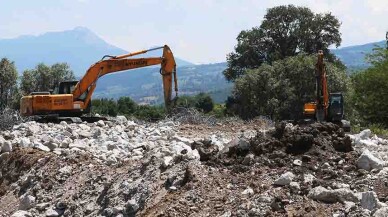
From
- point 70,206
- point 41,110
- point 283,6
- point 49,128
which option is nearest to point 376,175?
point 70,206

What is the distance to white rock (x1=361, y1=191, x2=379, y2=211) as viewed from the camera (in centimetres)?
651

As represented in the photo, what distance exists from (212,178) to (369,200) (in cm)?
250

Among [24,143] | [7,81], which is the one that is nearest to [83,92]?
[24,143]

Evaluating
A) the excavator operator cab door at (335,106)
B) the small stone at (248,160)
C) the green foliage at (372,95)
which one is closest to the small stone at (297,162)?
the small stone at (248,160)

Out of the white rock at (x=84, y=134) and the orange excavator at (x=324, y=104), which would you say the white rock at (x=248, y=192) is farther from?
the orange excavator at (x=324, y=104)

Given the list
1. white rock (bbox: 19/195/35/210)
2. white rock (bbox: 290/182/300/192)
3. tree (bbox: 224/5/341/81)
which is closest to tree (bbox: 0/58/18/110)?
tree (bbox: 224/5/341/81)


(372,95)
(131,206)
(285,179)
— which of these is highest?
(285,179)

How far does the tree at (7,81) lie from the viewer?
41.4 metres

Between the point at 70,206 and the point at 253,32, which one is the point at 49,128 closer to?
the point at 70,206

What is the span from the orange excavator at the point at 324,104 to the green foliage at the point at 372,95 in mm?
8287

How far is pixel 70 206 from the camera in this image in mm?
10102

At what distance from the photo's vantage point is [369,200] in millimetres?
6582

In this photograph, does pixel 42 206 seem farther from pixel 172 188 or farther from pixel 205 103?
pixel 205 103

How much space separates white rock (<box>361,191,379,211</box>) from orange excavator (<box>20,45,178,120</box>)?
1335 centimetres
